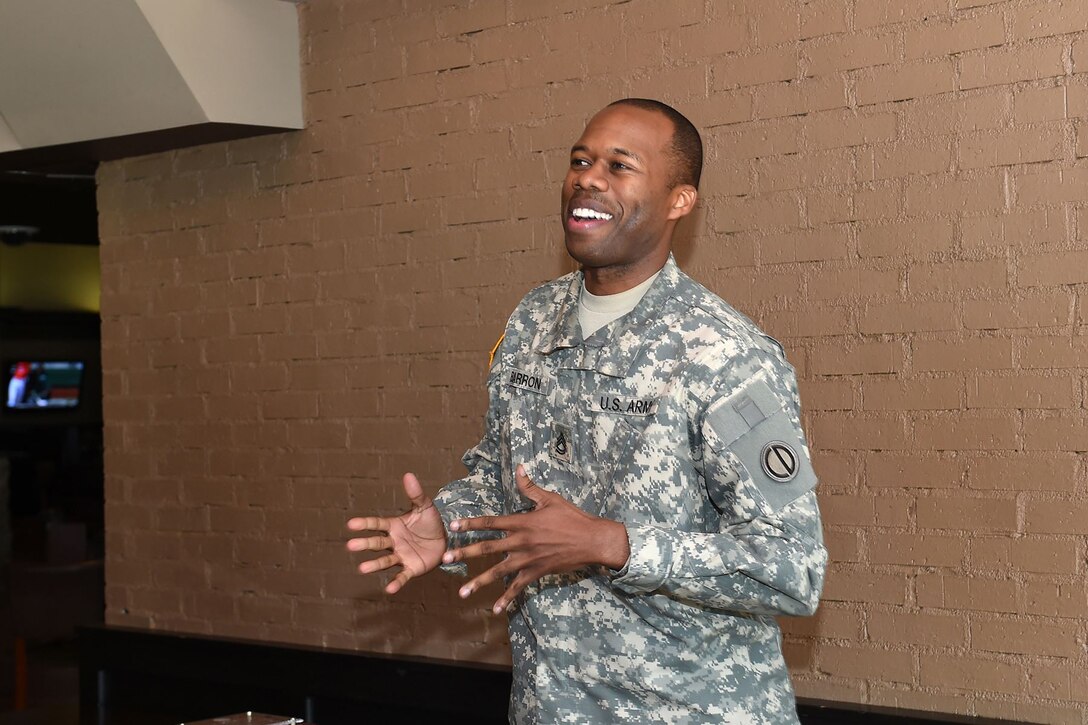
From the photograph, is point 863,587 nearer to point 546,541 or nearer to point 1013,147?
point 1013,147

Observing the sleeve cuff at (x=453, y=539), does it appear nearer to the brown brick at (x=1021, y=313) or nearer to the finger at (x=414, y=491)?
the finger at (x=414, y=491)

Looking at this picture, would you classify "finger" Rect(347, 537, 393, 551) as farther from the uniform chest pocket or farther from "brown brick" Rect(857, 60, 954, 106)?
"brown brick" Rect(857, 60, 954, 106)

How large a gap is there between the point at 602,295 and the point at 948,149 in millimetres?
1305

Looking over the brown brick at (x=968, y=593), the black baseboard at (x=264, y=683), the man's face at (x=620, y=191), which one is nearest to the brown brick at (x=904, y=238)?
the brown brick at (x=968, y=593)

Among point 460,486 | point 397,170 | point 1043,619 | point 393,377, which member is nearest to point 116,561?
point 393,377

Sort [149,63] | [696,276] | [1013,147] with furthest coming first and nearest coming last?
[149,63] < [696,276] < [1013,147]

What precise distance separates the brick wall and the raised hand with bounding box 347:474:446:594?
4.94 ft

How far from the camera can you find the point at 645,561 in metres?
1.97

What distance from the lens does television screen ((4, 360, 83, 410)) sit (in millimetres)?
11734

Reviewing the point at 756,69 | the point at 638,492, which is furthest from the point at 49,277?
the point at 638,492

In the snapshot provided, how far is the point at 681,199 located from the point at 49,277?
35.8 ft

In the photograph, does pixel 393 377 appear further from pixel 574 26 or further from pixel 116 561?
pixel 116 561

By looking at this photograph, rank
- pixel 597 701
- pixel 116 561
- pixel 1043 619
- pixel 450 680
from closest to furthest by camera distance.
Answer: pixel 597 701
pixel 1043 619
pixel 450 680
pixel 116 561

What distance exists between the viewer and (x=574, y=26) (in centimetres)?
399
